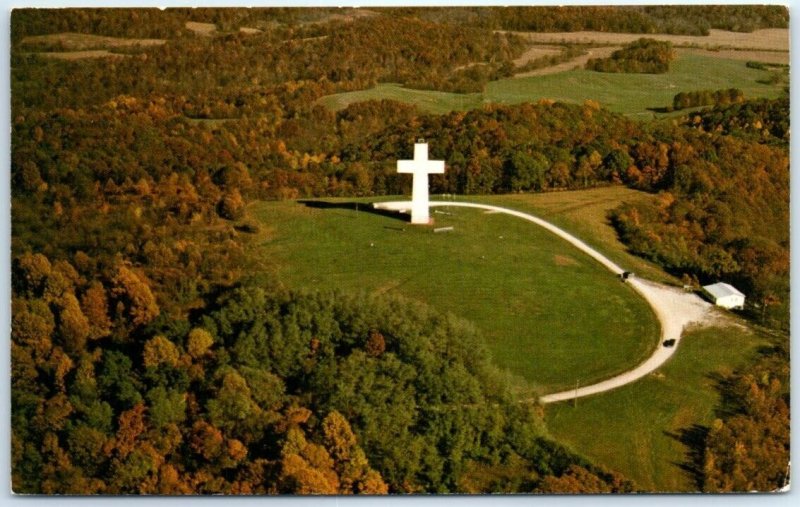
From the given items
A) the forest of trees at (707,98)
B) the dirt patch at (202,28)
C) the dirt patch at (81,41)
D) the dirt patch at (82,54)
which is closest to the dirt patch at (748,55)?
the forest of trees at (707,98)

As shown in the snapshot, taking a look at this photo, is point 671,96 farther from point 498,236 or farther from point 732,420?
point 732,420

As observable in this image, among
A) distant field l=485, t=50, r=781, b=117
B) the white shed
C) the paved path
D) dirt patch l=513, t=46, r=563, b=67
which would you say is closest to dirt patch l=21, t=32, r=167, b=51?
the paved path

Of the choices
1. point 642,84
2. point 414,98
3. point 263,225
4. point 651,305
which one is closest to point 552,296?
point 651,305

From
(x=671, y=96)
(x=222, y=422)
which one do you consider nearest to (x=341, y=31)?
(x=671, y=96)

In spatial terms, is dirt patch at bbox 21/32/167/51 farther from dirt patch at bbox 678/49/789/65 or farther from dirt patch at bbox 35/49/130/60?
dirt patch at bbox 678/49/789/65

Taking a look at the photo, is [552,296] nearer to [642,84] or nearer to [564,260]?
[564,260]

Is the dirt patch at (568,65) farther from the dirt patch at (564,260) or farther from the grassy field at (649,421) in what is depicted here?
the grassy field at (649,421)
